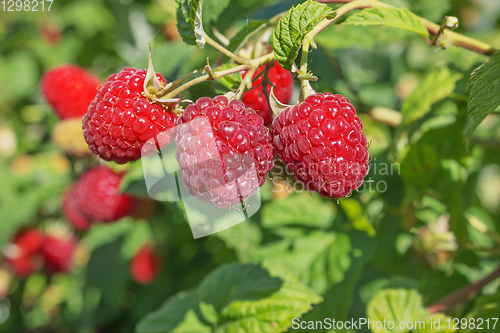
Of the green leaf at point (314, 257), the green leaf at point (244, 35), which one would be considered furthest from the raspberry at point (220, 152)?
the green leaf at point (314, 257)

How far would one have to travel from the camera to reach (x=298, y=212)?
4.34ft

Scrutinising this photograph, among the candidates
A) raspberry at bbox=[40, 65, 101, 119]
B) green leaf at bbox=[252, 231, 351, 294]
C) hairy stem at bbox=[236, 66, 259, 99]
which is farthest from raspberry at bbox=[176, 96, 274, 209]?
raspberry at bbox=[40, 65, 101, 119]

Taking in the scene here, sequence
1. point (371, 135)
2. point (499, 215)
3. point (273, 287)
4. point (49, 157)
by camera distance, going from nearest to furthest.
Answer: point (273, 287)
point (499, 215)
point (371, 135)
point (49, 157)

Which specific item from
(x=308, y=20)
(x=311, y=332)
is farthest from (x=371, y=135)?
(x=308, y=20)

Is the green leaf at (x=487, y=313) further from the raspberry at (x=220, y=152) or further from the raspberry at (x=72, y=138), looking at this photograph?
the raspberry at (x=72, y=138)

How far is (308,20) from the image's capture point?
565mm

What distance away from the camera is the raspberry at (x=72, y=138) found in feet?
4.99

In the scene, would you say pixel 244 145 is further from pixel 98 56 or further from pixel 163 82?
pixel 98 56

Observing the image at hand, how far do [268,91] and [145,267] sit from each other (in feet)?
4.47

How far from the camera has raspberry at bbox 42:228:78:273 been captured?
210cm

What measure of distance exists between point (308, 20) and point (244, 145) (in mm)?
211

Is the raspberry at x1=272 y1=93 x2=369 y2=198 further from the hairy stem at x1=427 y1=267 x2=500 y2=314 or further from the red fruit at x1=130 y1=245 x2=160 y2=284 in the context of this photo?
the red fruit at x1=130 y1=245 x2=160 y2=284

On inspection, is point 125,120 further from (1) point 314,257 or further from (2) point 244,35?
(1) point 314,257

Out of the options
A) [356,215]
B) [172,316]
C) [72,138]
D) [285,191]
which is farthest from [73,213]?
[356,215]
